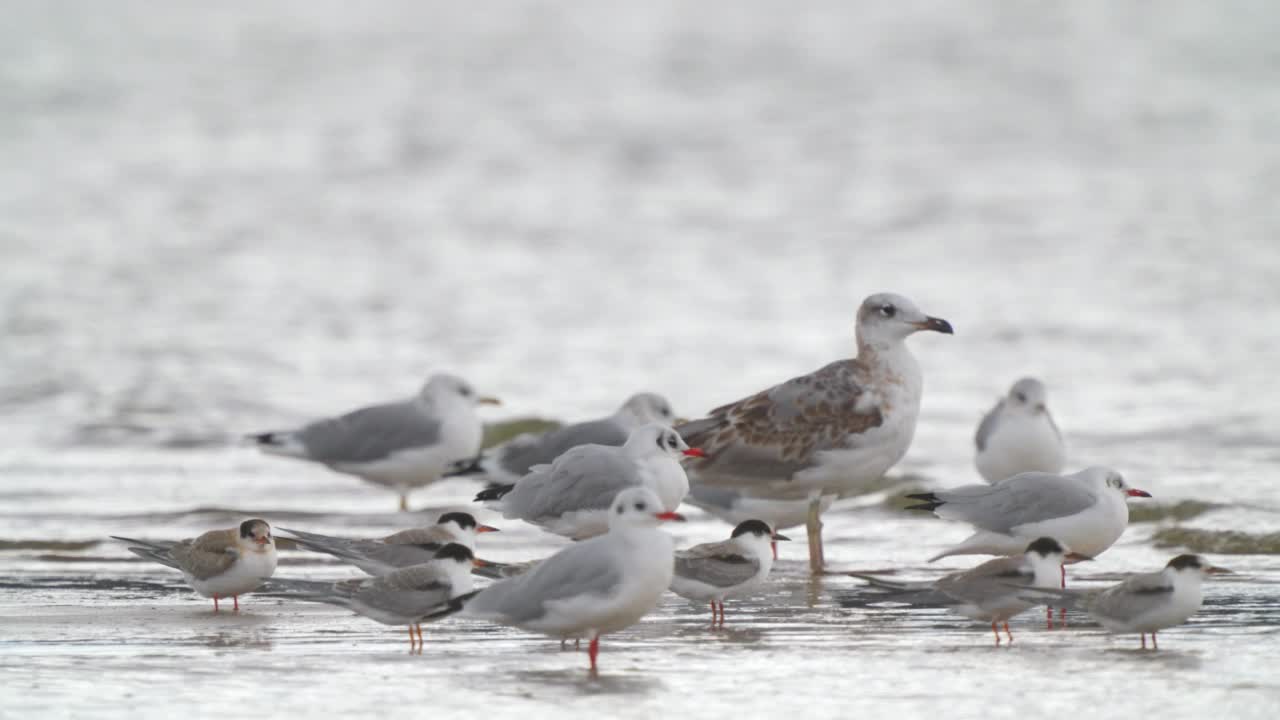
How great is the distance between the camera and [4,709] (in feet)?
18.3

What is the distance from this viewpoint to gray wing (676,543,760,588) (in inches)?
283

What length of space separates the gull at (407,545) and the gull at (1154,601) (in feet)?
8.38

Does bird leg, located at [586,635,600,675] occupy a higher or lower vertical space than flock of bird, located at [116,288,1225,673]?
lower

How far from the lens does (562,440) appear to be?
1042 cm

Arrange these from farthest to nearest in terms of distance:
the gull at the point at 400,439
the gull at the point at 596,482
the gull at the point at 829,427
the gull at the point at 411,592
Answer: the gull at the point at 400,439 < the gull at the point at 829,427 < the gull at the point at 596,482 < the gull at the point at 411,592

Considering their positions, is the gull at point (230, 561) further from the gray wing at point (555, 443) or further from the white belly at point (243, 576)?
the gray wing at point (555, 443)

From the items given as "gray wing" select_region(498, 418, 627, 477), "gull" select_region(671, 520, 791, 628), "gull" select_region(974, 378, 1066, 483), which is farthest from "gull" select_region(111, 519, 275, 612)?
"gull" select_region(974, 378, 1066, 483)

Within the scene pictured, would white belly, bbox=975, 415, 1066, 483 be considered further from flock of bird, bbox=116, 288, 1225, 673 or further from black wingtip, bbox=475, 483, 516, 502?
black wingtip, bbox=475, 483, 516, 502

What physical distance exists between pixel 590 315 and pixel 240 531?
1288 centimetres

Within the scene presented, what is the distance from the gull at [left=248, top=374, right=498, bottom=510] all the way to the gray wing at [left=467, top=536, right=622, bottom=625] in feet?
17.4

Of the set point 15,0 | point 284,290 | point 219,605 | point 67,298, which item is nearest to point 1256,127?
point 284,290

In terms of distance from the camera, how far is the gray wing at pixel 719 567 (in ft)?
23.6

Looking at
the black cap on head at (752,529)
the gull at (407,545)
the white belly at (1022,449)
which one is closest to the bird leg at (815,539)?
the black cap on head at (752,529)

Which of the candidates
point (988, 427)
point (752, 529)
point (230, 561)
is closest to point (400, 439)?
point (988, 427)
